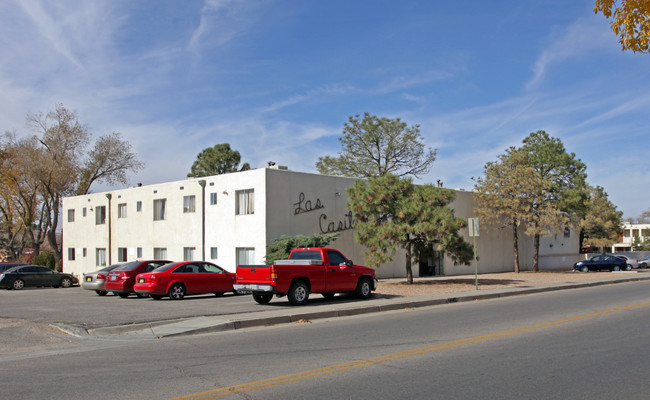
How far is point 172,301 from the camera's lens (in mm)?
18781

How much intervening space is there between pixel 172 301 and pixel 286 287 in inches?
197

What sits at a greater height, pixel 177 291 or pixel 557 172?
pixel 557 172

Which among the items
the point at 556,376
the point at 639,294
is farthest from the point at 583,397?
the point at 639,294

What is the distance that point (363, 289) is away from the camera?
18609 millimetres

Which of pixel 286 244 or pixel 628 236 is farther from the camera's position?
pixel 628 236

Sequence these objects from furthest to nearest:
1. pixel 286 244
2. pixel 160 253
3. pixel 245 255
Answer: pixel 160 253 < pixel 245 255 < pixel 286 244

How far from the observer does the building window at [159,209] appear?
107 ft

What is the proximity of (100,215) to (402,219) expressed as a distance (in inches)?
923

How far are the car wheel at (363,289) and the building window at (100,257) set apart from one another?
2465cm

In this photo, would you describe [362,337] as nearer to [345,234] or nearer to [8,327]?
[8,327]

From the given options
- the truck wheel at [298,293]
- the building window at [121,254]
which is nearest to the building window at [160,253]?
the building window at [121,254]

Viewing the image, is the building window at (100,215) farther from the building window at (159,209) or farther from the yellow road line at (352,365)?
the yellow road line at (352,365)

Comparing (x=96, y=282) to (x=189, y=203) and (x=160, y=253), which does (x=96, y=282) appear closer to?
(x=189, y=203)

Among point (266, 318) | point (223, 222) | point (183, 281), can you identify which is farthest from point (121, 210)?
point (266, 318)
